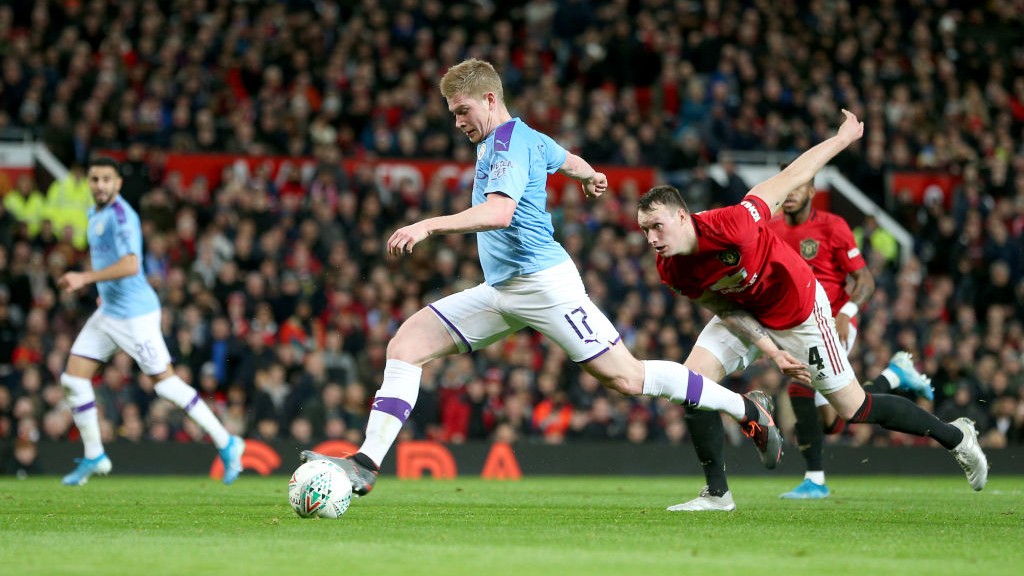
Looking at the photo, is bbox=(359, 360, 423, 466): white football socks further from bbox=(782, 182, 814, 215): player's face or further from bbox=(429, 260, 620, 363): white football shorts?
bbox=(782, 182, 814, 215): player's face

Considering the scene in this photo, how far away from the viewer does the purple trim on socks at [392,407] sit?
7777 millimetres

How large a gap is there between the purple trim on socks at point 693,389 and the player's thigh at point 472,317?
1.06 meters

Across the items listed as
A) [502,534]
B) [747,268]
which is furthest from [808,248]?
[502,534]

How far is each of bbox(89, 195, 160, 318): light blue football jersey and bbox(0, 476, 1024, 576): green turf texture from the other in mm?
1548

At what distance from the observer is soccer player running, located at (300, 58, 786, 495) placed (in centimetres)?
764

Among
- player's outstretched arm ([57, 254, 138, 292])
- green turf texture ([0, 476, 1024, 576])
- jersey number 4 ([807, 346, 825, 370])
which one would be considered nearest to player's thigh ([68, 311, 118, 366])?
player's outstretched arm ([57, 254, 138, 292])

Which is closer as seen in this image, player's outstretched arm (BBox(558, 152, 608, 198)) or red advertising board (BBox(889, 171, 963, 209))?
player's outstretched arm (BBox(558, 152, 608, 198))

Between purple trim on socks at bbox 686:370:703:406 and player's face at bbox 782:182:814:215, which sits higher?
player's face at bbox 782:182:814:215

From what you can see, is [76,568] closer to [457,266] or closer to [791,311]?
[791,311]

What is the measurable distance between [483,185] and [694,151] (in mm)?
13384

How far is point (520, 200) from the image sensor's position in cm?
787

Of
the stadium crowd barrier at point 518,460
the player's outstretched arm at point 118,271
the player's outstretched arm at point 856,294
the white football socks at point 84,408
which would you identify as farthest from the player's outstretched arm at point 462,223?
the stadium crowd barrier at point 518,460

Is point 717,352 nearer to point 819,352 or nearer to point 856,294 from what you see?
point 819,352

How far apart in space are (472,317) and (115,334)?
4672mm
